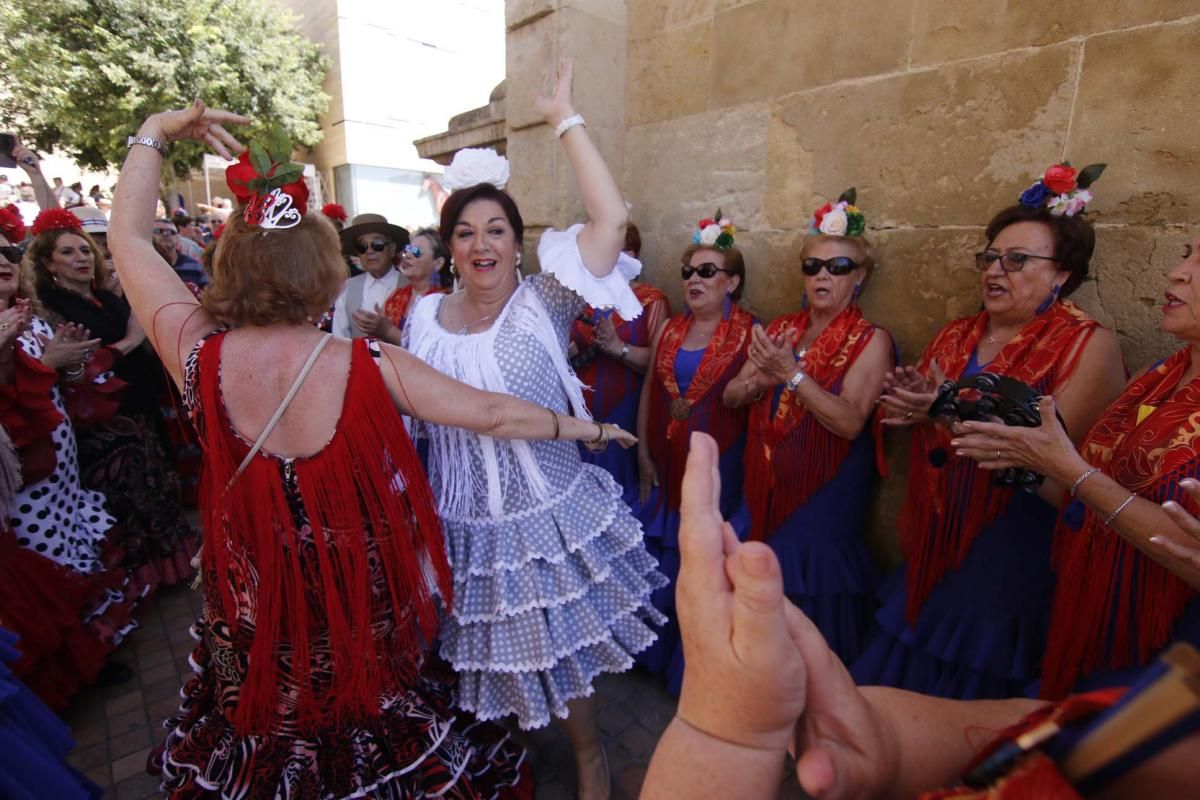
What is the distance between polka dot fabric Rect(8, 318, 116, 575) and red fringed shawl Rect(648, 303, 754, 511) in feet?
9.46

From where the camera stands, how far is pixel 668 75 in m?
3.32

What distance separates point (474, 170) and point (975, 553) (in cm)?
224

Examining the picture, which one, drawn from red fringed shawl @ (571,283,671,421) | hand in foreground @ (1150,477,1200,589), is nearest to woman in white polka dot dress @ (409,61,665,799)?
red fringed shawl @ (571,283,671,421)

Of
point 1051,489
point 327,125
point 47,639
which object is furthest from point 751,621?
point 327,125

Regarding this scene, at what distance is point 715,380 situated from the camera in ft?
9.32

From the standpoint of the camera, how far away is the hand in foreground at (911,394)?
6.56ft

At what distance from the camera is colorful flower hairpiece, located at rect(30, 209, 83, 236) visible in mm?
3502

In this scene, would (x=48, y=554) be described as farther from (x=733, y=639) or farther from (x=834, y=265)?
(x=834, y=265)

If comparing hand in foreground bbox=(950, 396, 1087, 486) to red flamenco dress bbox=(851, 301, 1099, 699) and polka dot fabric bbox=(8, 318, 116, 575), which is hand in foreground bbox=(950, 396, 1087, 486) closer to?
red flamenco dress bbox=(851, 301, 1099, 699)

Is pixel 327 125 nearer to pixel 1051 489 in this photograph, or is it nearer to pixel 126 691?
pixel 126 691

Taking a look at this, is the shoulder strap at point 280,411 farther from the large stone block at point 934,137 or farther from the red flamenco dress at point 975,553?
the large stone block at point 934,137

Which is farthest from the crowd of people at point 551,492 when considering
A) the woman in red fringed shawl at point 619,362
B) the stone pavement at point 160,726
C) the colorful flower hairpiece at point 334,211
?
the colorful flower hairpiece at point 334,211

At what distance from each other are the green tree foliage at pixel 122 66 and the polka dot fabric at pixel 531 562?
15.7 meters

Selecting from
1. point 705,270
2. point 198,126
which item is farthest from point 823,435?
point 198,126
